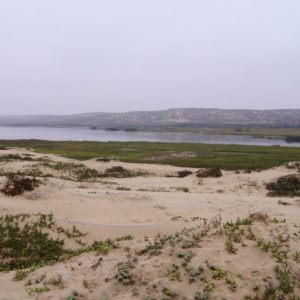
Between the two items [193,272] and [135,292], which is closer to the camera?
[135,292]

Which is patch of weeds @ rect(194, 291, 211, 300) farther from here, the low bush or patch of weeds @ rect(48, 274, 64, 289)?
the low bush

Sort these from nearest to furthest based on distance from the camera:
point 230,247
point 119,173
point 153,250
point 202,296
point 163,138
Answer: point 202,296 < point 230,247 < point 153,250 < point 119,173 < point 163,138

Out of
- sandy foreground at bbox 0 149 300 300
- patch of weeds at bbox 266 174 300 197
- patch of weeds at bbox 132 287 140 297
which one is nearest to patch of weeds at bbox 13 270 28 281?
sandy foreground at bbox 0 149 300 300

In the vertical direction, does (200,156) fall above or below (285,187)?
below

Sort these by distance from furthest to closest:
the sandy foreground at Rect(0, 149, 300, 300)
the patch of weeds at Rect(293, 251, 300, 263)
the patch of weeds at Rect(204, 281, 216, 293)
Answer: the patch of weeds at Rect(293, 251, 300, 263) → the sandy foreground at Rect(0, 149, 300, 300) → the patch of weeds at Rect(204, 281, 216, 293)

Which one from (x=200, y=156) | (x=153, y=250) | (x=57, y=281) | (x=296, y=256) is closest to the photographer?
(x=57, y=281)

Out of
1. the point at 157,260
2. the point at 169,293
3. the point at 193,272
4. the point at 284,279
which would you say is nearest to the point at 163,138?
the point at 157,260

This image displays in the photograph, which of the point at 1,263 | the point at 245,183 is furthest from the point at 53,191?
the point at 245,183

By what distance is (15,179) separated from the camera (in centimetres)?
1622

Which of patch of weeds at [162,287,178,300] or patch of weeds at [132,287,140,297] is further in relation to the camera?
patch of weeds at [132,287,140,297]

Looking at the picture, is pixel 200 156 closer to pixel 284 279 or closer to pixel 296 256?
pixel 296 256

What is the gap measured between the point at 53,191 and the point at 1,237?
189 inches

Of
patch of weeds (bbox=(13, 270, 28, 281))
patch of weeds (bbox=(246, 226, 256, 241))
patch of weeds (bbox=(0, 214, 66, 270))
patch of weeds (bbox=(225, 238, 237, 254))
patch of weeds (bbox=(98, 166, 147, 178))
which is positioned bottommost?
patch of weeds (bbox=(98, 166, 147, 178))

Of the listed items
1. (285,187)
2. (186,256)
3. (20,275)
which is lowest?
(285,187)
